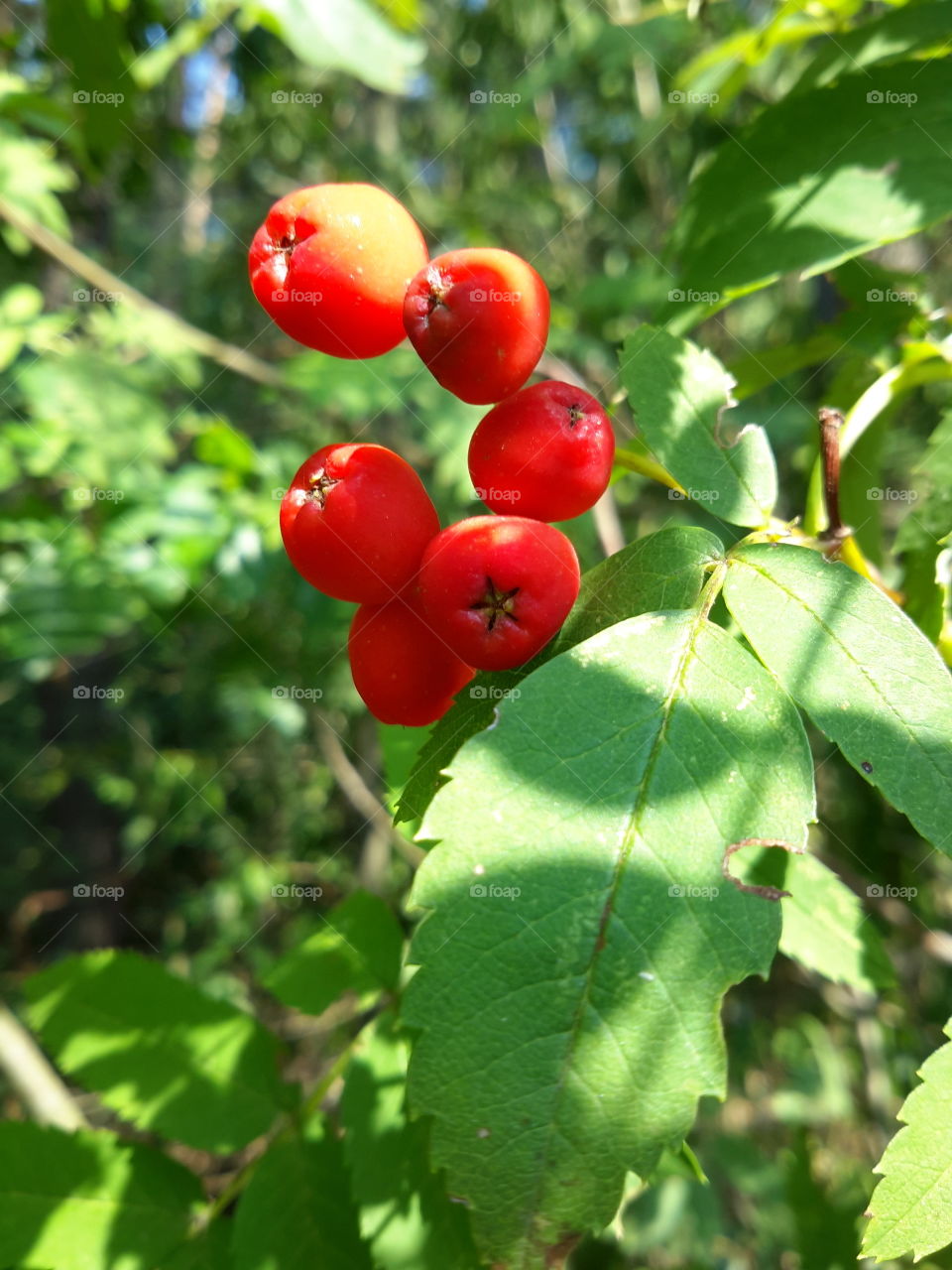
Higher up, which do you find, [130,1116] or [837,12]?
[837,12]

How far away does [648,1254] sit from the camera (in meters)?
4.13

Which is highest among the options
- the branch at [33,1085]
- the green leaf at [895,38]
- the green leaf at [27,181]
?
the green leaf at [895,38]

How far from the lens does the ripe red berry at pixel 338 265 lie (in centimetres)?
111

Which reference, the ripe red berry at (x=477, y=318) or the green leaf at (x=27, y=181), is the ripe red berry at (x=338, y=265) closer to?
the ripe red berry at (x=477, y=318)

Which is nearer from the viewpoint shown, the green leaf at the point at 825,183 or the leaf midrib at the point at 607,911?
the leaf midrib at the point at 607,911

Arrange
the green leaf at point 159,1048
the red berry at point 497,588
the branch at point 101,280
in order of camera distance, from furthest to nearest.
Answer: the branch at point 101,280 → the green leaf at point 159,1048 → the red berry at point 497,588

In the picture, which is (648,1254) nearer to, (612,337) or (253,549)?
(253,549)

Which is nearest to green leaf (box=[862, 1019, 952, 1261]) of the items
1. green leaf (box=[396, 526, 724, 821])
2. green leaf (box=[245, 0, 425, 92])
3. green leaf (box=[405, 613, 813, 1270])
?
green leaf (box=[405, 613, 813, 1270])

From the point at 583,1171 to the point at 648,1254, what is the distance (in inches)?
163

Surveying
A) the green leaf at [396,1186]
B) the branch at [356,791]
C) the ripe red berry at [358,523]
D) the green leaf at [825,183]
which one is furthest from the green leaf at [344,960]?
the branch at [356,791]

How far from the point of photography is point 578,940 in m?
0.80

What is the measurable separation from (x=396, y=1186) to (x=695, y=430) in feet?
3.73

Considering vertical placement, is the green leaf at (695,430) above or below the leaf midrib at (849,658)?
above

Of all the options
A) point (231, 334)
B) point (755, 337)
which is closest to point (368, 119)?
point (231, 334)
